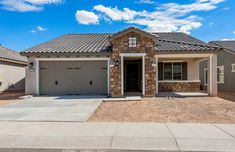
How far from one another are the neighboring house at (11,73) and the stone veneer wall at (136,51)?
37.7ft

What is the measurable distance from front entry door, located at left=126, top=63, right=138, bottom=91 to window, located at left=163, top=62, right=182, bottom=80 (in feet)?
8.37

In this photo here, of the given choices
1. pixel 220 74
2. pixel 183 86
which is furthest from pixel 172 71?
pixel 220 74

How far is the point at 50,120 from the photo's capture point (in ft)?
32.0

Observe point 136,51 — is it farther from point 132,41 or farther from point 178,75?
point 178,75

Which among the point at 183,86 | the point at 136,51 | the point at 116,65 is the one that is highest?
the point at 136,51

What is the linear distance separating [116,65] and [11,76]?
12.5m

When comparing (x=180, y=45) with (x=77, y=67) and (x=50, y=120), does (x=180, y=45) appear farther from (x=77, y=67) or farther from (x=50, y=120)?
(x=50, y=120)

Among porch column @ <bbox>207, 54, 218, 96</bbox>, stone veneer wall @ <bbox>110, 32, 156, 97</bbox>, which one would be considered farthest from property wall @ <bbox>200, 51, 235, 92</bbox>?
stone veneer wall @ <bbox>110, 32, 156, 97</bbox>

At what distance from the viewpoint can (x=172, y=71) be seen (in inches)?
871

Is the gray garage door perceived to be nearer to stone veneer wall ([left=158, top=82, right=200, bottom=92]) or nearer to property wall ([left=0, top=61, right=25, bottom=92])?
stone veneer wall ([left=158, top=82, right=200, bottom=92])

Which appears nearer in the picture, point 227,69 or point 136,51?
point 136,51

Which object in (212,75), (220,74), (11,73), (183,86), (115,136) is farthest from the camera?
(220,74)

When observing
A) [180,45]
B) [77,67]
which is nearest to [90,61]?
[77,67]

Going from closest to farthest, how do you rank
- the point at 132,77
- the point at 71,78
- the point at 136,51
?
the point at 136,51
the point at 71,78
the point at 132,77
